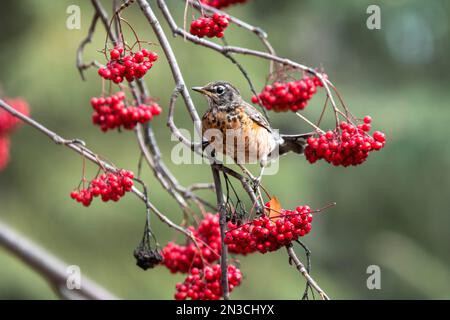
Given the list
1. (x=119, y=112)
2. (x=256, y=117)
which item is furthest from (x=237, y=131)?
(x=119, y=112)

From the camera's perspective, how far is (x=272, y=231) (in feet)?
7.83

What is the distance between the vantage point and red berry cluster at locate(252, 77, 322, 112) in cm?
314

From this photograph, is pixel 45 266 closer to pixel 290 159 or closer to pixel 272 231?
pixel 272 231

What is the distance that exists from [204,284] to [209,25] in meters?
1.02

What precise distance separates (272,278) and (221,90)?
17.7ft

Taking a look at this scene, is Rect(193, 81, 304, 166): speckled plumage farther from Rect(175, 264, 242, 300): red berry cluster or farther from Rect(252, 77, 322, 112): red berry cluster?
Rect(175, 264, 242, 300): red berry cluster

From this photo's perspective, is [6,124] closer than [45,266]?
No

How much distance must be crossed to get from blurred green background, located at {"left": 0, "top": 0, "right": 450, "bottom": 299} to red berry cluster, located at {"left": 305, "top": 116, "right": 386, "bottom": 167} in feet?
13.9

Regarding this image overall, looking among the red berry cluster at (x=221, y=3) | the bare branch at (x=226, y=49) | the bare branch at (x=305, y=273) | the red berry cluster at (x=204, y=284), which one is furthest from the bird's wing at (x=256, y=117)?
the bare branch at (x=305, y=273)

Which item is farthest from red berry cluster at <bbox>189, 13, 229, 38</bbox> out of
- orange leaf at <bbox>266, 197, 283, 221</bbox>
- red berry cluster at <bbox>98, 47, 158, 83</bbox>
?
orange leaf at <bbox>266, 197, 283, 221</bbox>

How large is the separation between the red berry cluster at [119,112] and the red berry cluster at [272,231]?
2.67 ft

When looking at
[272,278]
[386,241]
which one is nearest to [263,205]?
[272,278]

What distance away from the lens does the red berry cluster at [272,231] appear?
238 centimetres
